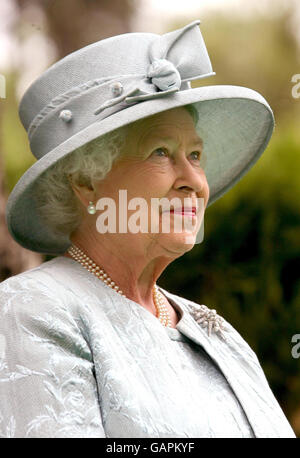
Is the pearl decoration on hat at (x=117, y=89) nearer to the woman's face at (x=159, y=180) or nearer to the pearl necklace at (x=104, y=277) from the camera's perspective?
the woman's face at (x=159, y=180)

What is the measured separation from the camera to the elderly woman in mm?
2062

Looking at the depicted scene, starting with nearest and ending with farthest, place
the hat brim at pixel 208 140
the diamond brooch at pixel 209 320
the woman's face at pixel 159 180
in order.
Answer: the hat brim at pixel 208 140
the woman's face at pixel 159 180
the diamond brooch at pixel 209 320

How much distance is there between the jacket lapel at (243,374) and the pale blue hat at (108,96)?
575 mm

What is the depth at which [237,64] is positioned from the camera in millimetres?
6059

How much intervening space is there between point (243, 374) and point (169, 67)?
1056 mm

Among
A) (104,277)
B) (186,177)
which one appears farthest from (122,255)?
(186,177)

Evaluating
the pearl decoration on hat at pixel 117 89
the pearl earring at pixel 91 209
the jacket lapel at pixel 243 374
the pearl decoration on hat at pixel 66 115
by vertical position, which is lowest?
the jacket lapel at pixel 243 374

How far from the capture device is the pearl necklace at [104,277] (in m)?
2.46

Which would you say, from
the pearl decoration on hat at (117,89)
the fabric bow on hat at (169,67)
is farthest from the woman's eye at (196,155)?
the pearl decoration on hat at (117,89)

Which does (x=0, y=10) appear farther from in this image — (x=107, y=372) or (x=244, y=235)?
(x=107, y=372)

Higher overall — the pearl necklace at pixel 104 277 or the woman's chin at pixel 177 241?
the woman's chin at pixel 177 241
